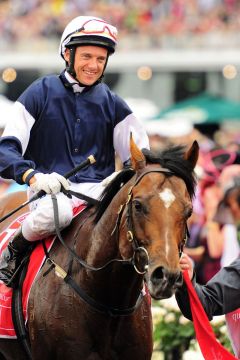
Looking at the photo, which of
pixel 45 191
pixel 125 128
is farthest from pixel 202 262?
pixel 45 191

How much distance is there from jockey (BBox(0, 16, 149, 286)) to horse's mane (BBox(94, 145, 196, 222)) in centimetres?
28

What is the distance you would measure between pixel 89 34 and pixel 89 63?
0.17 metres

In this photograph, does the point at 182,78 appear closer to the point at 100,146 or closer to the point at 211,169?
the point at 211,169

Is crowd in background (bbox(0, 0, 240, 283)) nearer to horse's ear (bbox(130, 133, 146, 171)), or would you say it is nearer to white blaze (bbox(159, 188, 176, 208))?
horse's ear (bbox(130, 133, 146, 171))

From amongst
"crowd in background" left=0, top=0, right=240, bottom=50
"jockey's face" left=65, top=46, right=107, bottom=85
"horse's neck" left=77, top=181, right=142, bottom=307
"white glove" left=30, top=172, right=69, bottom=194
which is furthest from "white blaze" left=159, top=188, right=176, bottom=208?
"crowd in background" left=0, top=0, right=240, bottom=50

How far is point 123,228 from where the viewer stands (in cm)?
550

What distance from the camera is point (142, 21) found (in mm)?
30953

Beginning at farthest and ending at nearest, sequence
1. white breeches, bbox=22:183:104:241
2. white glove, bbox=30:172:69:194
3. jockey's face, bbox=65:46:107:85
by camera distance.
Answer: jockey's face, bbox=65:46:107:85 < white breeches, bbox=22:183:104:241 < white glove, bbox=30:172:69:194

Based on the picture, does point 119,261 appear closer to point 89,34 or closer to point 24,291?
point 24,291

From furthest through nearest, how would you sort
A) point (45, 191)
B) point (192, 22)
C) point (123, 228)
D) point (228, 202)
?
point (192, 22)
point (228, 202)
point (45, 191)
point (123, 228)

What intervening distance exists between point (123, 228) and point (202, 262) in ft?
13.6

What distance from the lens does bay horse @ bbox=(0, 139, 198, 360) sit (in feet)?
17.4

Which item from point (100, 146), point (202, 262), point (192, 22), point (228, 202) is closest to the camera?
point (100, 146)

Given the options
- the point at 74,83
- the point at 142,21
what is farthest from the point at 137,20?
the point at 74,83
